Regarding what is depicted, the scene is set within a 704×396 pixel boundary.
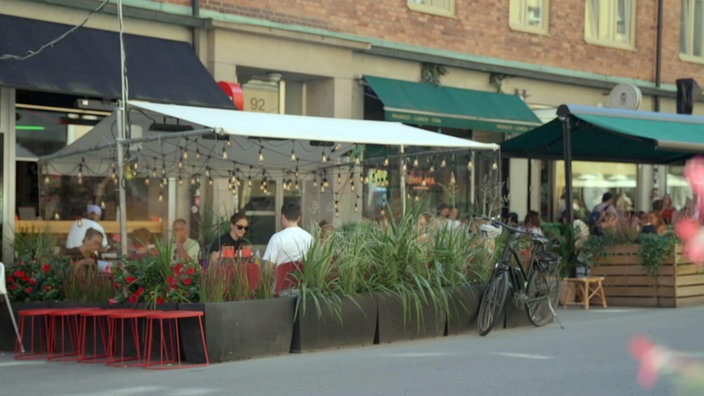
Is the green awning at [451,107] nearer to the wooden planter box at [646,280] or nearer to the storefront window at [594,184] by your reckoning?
the storefront window at [594,184]

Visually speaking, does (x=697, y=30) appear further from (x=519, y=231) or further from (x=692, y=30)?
(x=519, y=231)

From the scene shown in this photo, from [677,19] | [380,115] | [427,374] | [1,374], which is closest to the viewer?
[427,374]

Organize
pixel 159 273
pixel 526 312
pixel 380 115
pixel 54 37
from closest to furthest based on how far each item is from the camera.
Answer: pixel 159 273
pixel 526 312
pixel 54 37
pixel 380 115

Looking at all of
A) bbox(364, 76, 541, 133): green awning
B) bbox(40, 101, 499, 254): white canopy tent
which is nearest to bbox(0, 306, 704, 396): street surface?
bbox(40, 101, 499, 254): white canopy tent

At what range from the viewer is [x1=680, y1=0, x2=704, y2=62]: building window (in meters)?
28.2

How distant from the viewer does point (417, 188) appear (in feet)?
69.3

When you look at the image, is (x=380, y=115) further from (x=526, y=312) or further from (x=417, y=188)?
(x=526, y=312)

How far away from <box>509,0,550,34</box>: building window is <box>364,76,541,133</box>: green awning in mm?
1593

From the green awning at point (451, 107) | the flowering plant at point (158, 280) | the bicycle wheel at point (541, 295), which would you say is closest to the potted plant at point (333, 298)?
the flowering plant at point (158, 280)

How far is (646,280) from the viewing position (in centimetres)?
1647

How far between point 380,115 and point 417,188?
1.47m

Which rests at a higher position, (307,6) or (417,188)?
(307,6)

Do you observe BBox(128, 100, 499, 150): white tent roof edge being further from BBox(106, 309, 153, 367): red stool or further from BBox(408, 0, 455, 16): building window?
BBox(408, 0, 455, 16): building window

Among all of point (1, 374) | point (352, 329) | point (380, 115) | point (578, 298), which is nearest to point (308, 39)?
point (380, 115)
